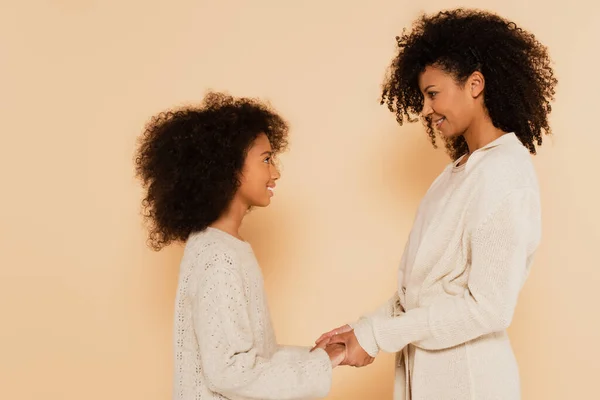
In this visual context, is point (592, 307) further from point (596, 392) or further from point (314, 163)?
point (314, 163)

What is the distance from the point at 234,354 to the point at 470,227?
23.6 inches

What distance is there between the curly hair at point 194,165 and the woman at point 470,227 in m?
0.47

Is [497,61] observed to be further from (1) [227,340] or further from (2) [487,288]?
(1) [227,340]

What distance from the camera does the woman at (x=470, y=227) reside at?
4.69ft

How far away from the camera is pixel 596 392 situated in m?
2.35

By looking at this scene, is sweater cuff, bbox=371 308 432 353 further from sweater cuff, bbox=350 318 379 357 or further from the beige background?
the beige background

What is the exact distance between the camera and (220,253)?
4.93 feet

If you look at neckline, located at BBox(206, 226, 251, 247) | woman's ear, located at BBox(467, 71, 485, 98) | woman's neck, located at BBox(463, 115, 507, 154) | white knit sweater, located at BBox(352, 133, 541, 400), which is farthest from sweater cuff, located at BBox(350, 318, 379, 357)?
woman's ear, located at BBox(467, 71, 485, 98)

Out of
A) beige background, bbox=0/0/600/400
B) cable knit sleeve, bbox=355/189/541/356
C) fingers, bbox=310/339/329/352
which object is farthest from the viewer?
beige background, bbox=0/0/600/400

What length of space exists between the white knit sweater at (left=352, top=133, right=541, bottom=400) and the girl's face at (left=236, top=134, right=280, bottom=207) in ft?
1.39

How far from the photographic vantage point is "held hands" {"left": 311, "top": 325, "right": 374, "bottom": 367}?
5.19 feet

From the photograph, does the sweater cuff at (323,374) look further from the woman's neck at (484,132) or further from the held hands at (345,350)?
the woman's neck at (484,132)

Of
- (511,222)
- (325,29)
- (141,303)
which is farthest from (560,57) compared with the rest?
(141,303)

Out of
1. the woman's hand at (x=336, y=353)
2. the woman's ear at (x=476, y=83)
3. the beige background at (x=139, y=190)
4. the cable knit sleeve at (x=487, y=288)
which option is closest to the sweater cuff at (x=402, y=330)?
the cable knit sleeve at (x=487, y=288)
